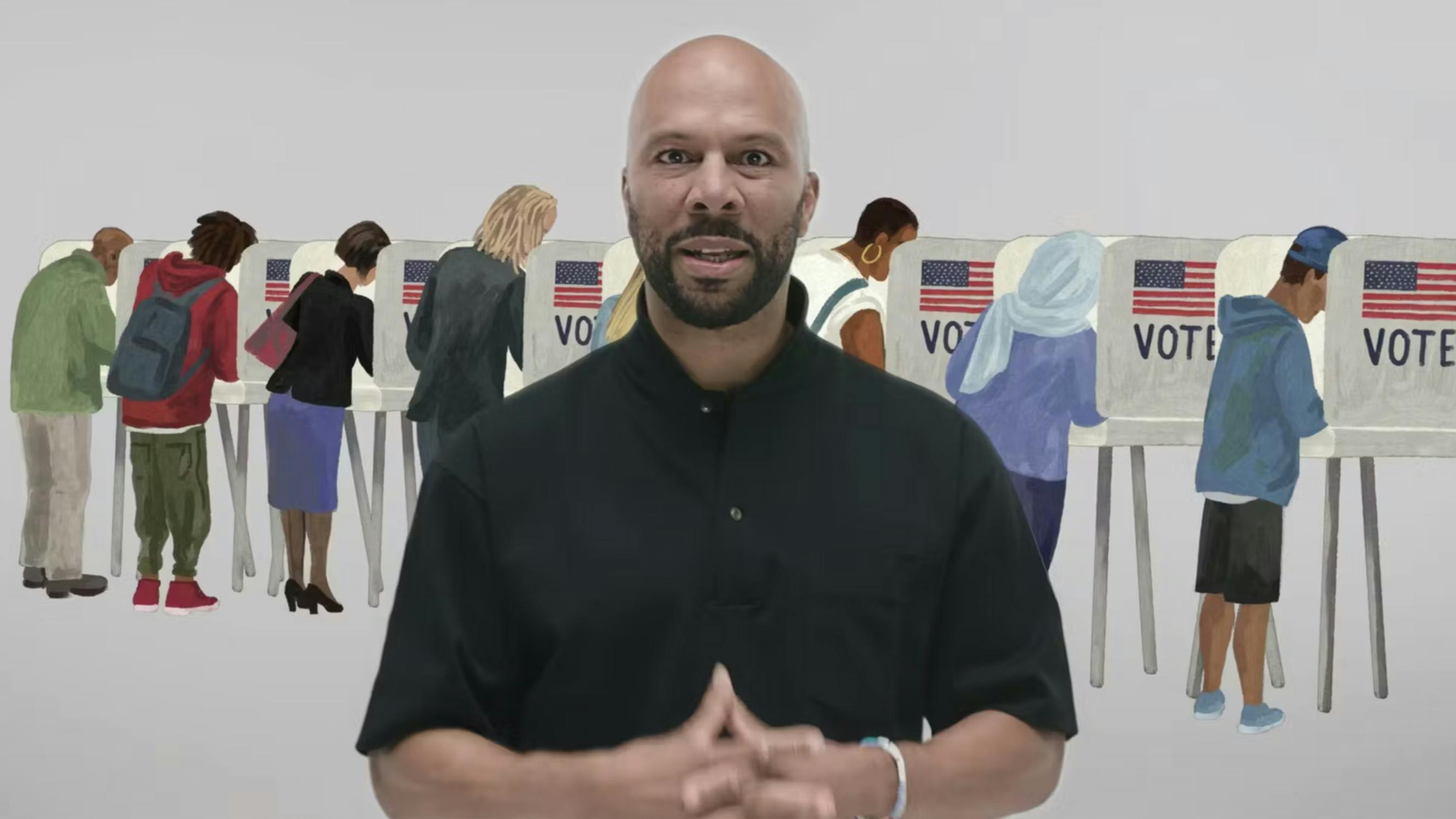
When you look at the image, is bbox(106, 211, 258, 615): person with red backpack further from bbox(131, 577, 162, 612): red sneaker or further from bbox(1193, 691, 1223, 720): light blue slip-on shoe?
bbox(1193, 691, 1223, 720): light blue slip-on shoe

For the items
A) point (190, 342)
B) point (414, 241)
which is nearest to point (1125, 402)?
point (414, 241)

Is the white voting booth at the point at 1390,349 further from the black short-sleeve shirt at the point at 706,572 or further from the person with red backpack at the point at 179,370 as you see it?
the black short-sleeve shirt at the point at 706,572

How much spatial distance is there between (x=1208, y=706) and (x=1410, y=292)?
1.64 m

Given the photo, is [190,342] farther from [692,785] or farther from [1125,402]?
[692,785]

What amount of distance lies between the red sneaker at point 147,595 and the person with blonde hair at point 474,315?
173cm

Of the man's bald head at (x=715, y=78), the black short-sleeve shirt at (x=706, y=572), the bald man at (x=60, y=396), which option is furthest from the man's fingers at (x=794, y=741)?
the bald man at (x=60, y=396)

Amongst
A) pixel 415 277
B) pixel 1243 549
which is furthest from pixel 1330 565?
pixel 415 277

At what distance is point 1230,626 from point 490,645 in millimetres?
5270

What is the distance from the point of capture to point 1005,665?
7.09 feet

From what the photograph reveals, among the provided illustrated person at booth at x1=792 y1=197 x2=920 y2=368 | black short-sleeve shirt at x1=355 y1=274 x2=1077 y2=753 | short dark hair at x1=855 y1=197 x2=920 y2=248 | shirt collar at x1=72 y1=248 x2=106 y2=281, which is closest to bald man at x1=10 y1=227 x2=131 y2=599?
shirt collar at x1=72 y1=248 x2=106 y2=281

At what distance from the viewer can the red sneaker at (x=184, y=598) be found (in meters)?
8.45

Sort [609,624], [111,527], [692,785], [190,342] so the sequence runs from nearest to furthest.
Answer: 1. [692,785]
2. [609,624]
3. [190,342]
4. [111,527]

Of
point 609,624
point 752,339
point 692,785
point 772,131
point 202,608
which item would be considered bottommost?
point 202,608

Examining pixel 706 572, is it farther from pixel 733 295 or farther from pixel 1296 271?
pixel 1296 271
